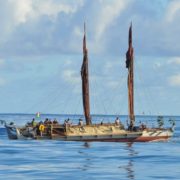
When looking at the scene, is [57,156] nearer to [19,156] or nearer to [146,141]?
[19,156]

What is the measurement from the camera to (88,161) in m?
63.1

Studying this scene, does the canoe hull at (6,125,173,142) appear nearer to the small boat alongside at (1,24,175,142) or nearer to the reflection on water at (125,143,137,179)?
the small boat alongside at (1,24,175,142)

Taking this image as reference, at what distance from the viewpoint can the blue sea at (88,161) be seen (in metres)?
51.1

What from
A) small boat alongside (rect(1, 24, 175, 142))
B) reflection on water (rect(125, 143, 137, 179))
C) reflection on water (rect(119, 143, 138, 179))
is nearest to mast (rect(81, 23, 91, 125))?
small boat alongside (rect(1, 24, 175, 142))

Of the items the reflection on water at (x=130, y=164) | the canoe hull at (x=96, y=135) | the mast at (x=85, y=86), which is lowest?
the reflection on water at (x=130, y=164)

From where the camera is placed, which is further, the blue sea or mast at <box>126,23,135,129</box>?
mast at <box>126,23,135,129</box>

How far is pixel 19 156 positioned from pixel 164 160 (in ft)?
52.0

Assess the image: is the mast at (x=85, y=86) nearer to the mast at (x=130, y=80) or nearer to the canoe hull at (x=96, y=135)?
the canoe hull at (x=96, y=135)

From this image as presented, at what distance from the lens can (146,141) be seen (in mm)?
96312

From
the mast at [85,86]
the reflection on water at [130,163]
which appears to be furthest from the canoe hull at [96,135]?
the reflection on water at [130,163]

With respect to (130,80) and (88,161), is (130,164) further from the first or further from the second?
(130,80)

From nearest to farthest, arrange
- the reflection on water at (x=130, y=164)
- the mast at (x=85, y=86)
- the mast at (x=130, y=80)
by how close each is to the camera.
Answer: the reflection on water at (x=130, y=164), the mast at (x=85, y=86), the mast at (x=130, y=80)

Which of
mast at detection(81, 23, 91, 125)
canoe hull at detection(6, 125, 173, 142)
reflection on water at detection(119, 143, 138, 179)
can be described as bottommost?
reflection on water at detection(119, 143, 138, 179)

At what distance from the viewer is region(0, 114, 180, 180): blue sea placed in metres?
51.1
